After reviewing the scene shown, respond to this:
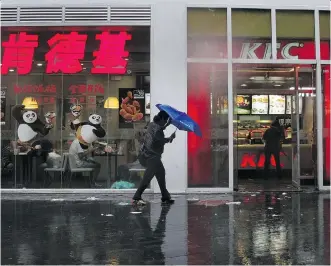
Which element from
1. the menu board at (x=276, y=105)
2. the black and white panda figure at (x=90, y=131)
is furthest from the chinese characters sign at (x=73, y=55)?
the menu board at (x=276, y=105)

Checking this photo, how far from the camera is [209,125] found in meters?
11.4

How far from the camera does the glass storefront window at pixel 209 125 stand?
11.3m

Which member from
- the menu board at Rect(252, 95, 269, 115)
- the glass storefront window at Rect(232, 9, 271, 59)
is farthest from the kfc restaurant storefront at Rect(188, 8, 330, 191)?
the menu board at Rect(252, 95, 269, 115)

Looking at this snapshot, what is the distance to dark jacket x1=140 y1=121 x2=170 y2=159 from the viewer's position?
9.27 metres

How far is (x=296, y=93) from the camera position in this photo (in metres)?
12.2

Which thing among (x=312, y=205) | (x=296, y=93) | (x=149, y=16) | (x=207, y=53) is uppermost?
(x=149, y=16)

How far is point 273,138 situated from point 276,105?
4.09ft

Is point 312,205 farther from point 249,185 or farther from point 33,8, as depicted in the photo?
point 33,8

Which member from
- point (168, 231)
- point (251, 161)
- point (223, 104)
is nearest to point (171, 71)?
point (223, 104)

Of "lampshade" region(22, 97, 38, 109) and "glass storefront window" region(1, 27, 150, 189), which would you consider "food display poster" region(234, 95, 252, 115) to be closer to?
"glass storefront window" region(1, 27, 150, 189)

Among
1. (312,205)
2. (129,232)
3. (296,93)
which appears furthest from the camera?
(296,93)

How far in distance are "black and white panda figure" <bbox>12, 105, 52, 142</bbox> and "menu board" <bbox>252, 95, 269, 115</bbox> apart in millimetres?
6643

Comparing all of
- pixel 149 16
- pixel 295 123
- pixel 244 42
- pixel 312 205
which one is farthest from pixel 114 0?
pixel 312 205

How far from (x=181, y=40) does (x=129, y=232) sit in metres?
5.73
